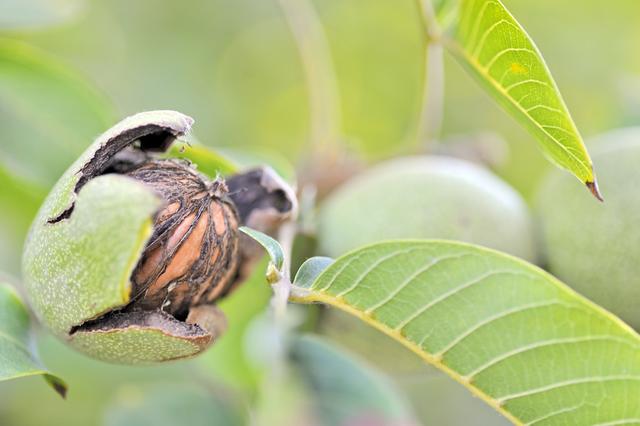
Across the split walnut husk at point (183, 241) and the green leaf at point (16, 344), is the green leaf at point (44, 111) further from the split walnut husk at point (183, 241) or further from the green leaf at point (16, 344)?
the split walnut husk at point (183, 241)

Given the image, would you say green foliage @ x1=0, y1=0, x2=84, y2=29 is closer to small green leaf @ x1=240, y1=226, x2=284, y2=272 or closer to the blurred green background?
the blurred green background

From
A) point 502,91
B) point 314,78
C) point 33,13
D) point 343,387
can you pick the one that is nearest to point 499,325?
point 502,91

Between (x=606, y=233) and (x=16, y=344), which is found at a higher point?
(x=606, y=233)

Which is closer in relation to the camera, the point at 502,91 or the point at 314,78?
the point at 502,91

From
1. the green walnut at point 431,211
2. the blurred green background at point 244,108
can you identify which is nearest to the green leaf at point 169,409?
the blurred green background at point 244,108

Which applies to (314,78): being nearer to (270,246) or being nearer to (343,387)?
(343,387)

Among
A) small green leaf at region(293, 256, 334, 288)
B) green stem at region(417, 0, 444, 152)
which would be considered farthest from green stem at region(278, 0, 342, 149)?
small green leaf at region(293, 256, 334, 288)

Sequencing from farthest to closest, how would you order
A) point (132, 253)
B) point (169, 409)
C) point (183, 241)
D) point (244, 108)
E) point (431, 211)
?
point (244, 108) → point (169, 409) → point (431, 211) → point (183, 241) → point (132, 253)
